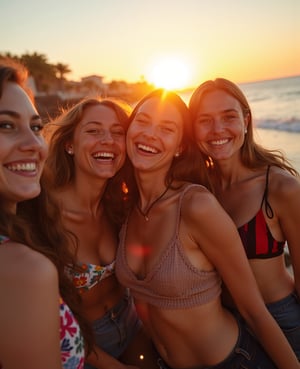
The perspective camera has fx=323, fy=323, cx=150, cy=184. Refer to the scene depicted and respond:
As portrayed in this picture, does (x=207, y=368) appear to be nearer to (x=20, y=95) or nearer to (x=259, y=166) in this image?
(x=259, y=166)

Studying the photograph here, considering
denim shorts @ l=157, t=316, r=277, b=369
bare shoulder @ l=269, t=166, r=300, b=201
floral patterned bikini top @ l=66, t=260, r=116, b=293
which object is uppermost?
bare shoulder @ l=269, t=166, r=300, b=201

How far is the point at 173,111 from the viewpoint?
9.96ft

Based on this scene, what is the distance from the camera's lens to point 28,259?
143 cm

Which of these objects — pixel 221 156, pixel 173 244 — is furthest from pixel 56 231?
pixel 221 156

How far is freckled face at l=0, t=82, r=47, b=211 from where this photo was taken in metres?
1.76

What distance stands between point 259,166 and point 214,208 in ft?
4.02

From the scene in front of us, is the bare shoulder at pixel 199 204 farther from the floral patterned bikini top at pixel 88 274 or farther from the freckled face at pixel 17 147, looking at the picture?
the freckled face at pixel 17 147

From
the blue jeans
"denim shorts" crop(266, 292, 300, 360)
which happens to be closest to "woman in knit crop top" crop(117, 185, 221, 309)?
the blue jeans

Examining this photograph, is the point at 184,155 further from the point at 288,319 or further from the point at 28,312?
the point at 28,312

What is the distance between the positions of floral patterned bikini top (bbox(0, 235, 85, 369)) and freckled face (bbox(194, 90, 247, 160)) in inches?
87.2

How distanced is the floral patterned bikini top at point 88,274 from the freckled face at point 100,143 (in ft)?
2.95

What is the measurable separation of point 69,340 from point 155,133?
188cm

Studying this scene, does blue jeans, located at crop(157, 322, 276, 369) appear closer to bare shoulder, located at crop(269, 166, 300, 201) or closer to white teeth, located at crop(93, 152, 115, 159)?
bare shoulder, located at crop(269, 166, 300, 201)

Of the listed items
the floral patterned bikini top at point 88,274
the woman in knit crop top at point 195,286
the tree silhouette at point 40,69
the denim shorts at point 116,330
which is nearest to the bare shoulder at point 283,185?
the woman in knit crop top at point 195,286
